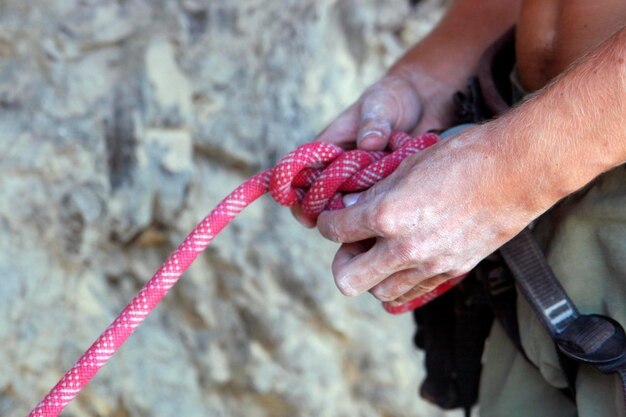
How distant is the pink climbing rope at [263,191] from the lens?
0.81m

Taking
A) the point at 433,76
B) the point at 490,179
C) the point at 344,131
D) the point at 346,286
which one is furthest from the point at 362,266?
the point at 433,76

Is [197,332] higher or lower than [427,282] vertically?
lower

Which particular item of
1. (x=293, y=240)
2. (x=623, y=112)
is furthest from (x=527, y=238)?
(x=293, y=240)

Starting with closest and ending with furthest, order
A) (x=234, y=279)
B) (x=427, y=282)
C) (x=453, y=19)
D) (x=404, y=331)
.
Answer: (x=427, y=282) → (x=453, y=19) → (x=234, y=279) → (x=404, y=331)

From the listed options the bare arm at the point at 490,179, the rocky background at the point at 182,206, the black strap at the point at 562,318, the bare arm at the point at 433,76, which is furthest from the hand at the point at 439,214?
the rocky background at the point at 182,206

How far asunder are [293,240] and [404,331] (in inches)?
12.4

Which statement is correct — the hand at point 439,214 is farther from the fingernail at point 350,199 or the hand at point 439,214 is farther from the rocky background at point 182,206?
the rocky background at point 182,206

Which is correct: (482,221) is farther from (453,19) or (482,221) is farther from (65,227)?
(65,227)

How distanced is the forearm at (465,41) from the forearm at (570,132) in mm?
377

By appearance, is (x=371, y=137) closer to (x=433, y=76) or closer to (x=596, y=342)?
(x=433, y=76)

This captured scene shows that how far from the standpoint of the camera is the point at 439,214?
0.72m

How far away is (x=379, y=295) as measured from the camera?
819 millimetres

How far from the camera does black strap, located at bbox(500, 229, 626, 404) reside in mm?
772

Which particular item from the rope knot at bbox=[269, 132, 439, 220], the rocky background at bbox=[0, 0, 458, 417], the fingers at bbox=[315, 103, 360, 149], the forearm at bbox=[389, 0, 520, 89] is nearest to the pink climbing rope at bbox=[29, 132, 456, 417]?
the rope knot at bbox=[269, 132, 439, 220]
